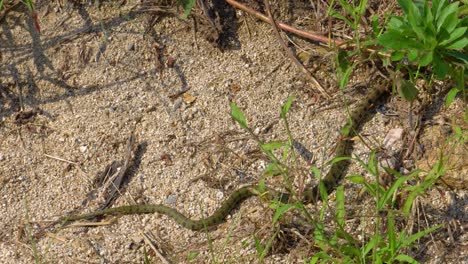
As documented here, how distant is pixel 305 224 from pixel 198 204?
0.70 metres

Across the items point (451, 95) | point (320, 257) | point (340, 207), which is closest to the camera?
point (320, 257)

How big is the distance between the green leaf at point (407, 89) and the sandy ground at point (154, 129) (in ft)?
0.67

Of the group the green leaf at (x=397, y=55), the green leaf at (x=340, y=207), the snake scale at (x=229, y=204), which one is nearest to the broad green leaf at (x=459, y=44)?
the green leaf at (x=397, y=55)

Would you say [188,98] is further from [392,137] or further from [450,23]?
[450,23]

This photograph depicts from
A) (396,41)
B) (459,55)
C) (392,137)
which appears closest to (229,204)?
(392,137)

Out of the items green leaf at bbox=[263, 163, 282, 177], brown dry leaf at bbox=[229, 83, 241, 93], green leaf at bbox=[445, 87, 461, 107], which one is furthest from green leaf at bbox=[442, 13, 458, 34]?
brown dry leaf at bbox=[229, 83, 241, 93]

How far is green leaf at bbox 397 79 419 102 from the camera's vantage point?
14.4 ft

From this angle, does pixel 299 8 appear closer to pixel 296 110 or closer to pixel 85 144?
pixel 296 110

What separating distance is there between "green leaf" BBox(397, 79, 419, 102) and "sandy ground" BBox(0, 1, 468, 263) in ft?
0.67

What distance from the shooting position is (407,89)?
4.40m

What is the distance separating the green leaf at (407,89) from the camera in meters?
4.39

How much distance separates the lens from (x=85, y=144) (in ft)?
15.8

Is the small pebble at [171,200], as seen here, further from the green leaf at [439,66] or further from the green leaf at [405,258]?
the green leaf at [439,66]

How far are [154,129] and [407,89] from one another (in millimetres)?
1592
